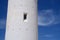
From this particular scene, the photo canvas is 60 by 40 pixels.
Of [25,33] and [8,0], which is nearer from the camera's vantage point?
[25,33]

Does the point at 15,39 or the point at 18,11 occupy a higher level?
the point at 18,11

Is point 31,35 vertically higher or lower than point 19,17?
lower

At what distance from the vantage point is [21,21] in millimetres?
15555

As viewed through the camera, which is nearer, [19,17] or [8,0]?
[19,17]

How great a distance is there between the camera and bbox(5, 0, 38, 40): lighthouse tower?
50.6ft

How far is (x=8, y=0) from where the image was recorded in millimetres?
17156

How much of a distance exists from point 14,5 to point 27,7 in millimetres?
1340

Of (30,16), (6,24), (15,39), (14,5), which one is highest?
(14,5)

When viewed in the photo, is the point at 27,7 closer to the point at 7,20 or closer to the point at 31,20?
the point at 31,20

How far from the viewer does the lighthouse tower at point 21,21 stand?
15.4m

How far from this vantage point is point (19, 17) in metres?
15.6

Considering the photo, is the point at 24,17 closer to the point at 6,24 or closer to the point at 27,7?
the point at 27,7

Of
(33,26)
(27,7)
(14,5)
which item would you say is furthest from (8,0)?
(33,26)

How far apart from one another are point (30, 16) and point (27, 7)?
0.96m
